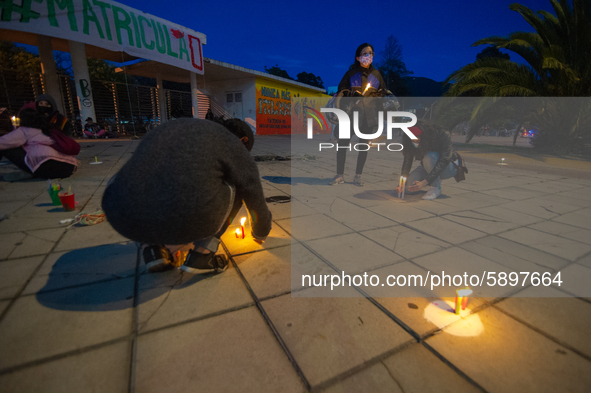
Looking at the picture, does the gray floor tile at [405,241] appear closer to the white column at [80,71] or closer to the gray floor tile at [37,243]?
the gray floor tile at [37,243]

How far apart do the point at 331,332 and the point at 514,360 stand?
2.63 ft

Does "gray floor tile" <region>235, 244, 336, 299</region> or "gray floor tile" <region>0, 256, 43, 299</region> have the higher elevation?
"gray floor tile" <region>0, 256, 43, 299</region>

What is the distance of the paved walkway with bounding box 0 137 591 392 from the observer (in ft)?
3.82

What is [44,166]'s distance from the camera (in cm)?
434

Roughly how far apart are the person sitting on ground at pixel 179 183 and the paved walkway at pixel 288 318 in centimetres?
47

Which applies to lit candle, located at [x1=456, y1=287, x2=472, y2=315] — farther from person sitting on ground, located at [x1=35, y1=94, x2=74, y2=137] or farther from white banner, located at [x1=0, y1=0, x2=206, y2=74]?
white banner, located at [x1=0, y1=0, x2=206, y2=74]

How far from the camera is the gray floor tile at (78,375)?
110 cm

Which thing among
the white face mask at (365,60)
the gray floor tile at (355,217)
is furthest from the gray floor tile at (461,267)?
the white face mask at (365,60)

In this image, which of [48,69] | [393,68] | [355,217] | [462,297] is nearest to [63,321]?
[462,297]

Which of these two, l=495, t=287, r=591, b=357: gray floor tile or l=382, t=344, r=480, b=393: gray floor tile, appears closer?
l=382, t=344, r=480, b=393: gray floor tile

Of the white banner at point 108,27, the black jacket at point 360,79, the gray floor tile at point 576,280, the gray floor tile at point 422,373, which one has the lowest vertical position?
the gray floor tile at point 422,373

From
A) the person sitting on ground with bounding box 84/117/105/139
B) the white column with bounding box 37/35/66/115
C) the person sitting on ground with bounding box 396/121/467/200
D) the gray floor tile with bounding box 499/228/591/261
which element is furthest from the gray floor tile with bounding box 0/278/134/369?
the white column with bounding box 37/35/66/115

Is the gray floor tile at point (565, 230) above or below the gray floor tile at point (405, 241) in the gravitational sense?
above

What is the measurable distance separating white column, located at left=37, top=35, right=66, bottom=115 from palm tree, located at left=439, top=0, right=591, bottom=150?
15263mm
